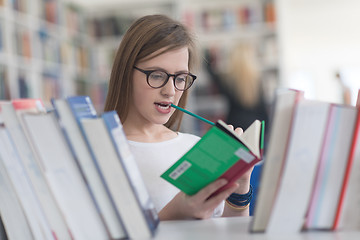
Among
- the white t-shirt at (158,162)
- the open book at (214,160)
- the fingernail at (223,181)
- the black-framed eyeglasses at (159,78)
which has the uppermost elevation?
the black-framed eyeglasses at (159,78)

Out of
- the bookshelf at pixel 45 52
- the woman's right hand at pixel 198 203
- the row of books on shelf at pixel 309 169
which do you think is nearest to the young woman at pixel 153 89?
the woman's right hand at pixel 198 203

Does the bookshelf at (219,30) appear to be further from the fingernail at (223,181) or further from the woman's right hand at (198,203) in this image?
the fingernail at (223,181)

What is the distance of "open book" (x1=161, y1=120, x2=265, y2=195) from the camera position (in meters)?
0.65

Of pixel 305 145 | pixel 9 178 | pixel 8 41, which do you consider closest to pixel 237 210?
pixel 305 145

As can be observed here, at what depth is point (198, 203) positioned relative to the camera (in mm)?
769

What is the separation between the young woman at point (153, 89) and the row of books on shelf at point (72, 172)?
37 cm

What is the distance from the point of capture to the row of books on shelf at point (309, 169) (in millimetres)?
625

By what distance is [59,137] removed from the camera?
0.67 metres

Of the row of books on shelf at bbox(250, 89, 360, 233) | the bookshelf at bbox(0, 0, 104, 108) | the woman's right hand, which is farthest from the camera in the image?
the bookshelf at bbox(0, 0, 104, 108)

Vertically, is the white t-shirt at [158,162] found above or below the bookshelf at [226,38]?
below

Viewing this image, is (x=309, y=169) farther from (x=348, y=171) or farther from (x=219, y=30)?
(x=219, y=30)

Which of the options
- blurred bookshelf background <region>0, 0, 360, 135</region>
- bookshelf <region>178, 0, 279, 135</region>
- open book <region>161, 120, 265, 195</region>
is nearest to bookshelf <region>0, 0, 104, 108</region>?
blurred bookshelf background <region>0, 0, 360, 135</region>

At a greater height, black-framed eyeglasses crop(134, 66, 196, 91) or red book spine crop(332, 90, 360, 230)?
black-framed eyeglasses crop(134, 66, 196, 91)

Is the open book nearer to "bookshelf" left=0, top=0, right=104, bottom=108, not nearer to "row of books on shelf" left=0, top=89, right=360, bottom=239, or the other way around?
"row of books on shelf" left=0, top=89, right=360, bottom=239
